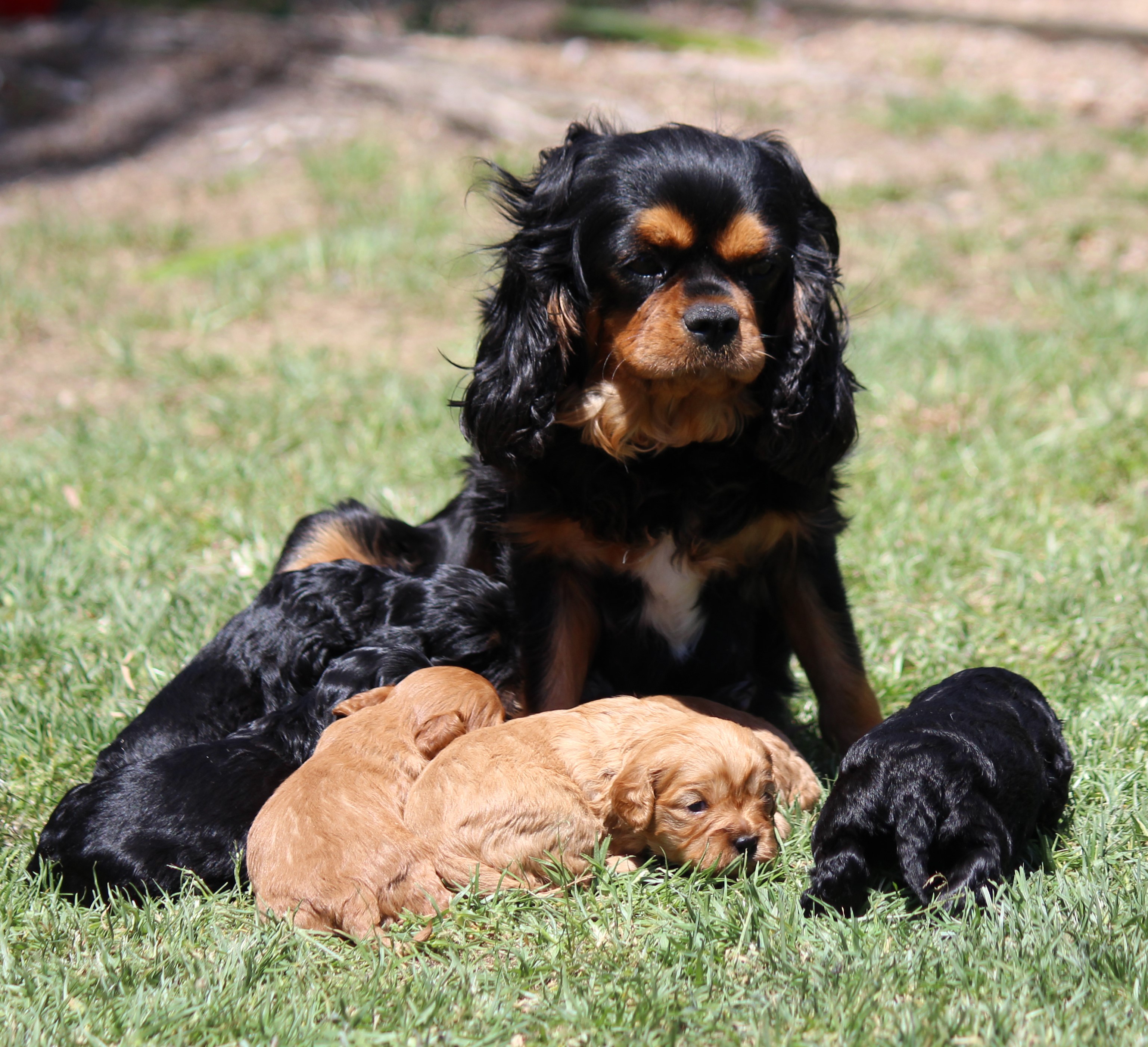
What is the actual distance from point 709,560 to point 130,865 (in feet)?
5.68

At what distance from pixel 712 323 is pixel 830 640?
1.08 metres

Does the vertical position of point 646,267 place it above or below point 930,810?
above

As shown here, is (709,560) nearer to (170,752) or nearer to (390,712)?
(390,712)

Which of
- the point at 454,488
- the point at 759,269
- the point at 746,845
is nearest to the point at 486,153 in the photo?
the point at 454,488

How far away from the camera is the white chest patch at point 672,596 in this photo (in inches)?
138

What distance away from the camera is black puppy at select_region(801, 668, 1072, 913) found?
8.90 ft

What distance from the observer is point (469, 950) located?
2.71 meters

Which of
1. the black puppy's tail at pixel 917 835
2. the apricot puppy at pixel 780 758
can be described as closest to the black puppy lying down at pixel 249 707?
the apricot puppy at pixel 780 758

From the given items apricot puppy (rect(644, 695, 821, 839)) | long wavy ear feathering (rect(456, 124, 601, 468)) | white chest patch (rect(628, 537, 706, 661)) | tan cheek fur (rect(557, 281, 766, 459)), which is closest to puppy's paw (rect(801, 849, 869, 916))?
apricot puppy (rect(644, 695, 821, 839))

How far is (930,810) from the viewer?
8.92 ft

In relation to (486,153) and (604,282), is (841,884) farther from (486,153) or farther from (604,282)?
(486,153)

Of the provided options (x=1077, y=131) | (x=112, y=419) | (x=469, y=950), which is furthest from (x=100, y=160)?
(x=469, y=950)

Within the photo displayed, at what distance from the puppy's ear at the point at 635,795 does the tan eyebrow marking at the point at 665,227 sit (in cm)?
135

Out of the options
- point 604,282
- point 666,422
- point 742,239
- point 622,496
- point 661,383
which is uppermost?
point 742,239
